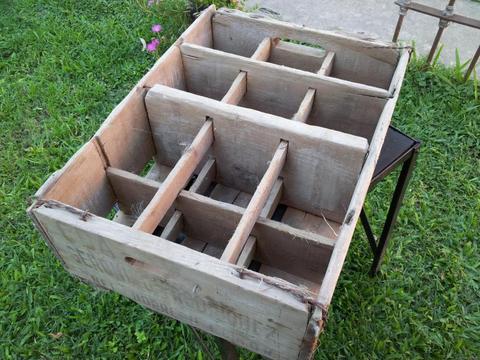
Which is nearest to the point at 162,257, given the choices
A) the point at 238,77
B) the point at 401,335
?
the point at 238,77

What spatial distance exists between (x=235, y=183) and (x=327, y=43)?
81cm

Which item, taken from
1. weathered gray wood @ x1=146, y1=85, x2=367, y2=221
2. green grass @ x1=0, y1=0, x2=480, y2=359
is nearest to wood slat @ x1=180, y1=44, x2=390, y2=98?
weathered gray wood @ x1=146, y1=85, x2=367, y2=221

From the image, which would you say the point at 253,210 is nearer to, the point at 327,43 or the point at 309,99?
the point at 309,99

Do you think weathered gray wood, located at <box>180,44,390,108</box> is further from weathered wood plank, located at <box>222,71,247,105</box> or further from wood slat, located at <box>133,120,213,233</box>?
wood slat, located at <box>133,120,213,233</box>

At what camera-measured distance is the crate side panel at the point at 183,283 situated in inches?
50.5

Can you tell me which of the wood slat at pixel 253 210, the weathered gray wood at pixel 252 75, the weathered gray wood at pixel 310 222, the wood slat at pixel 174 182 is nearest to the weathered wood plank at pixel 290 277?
the weathered gray wood at pixel 310 222

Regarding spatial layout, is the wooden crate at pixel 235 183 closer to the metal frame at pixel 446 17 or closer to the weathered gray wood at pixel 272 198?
the weathered gray wood at pixel 272 198

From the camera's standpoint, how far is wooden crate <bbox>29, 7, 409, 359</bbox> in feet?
4.47

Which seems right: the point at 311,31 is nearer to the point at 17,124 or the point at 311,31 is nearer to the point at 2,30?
the point at 17,124

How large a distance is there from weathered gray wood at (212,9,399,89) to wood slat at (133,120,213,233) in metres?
0.74

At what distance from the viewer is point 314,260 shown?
1770 millimetres

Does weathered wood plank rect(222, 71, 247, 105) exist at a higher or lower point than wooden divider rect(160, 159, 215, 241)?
higher

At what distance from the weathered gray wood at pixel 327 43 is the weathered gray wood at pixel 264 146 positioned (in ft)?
2.13

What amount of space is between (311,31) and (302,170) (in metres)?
0.77
